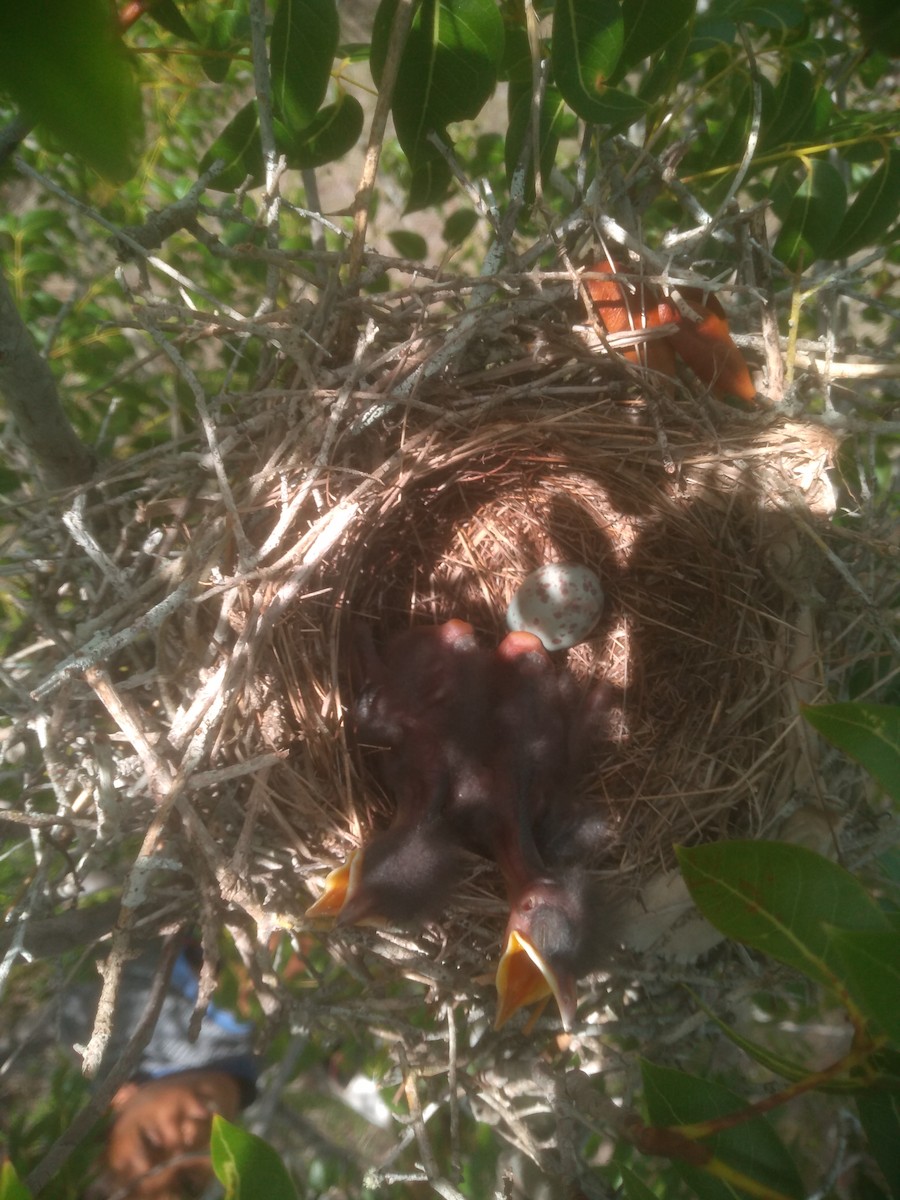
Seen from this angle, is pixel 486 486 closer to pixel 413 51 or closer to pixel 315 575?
pixel 315 575

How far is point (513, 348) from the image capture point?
48.4 inches

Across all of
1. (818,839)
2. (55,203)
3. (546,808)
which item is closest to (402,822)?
(546,808)

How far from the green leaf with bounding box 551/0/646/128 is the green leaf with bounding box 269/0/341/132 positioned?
22 centimetres

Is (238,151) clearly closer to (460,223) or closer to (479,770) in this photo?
(460,223)

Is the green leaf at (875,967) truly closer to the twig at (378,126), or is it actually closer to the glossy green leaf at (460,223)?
the twig at (378,126)

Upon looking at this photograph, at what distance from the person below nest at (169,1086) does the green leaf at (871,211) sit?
4.78 ft

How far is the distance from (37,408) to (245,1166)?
2.69 ft

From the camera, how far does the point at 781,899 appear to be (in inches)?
23.9

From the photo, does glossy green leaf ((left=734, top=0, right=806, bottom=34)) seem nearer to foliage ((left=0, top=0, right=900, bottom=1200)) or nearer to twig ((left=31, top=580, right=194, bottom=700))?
foliage ((left=0, top=0, right=900, bottom=1200))

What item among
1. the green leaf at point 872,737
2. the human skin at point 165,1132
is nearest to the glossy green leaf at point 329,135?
the green leaf at point 872,737

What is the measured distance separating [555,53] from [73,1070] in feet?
5.25

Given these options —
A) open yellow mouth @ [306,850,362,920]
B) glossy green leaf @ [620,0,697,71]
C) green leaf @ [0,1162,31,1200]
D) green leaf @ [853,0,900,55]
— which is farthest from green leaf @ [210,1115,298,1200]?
green leaf @ [853,0,900,55]

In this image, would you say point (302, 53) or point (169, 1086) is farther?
point (169, 1086)

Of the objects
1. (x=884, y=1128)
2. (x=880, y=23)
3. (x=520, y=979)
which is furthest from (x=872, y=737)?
(x=880, y=23)
